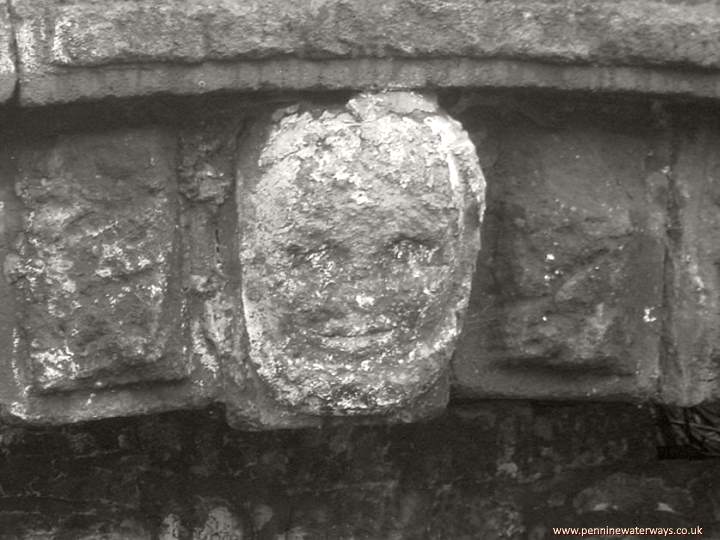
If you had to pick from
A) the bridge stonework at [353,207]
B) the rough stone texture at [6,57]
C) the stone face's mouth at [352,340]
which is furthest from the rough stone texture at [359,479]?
the rough stone texture at [6,57]

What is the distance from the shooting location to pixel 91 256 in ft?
3.61

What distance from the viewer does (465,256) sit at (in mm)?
1152

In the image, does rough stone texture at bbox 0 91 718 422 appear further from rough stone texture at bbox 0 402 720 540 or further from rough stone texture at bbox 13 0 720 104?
rough stone texture at bbox 0 402 720 540

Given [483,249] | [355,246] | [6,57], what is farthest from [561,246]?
[6,57]

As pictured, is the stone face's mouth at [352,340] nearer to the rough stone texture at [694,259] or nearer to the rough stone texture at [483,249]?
the rough stone texture at [483,249]

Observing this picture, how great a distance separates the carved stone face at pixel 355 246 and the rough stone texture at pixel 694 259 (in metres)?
0.28

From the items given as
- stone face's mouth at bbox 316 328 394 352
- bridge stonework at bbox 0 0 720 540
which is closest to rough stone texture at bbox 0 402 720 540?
bridge stonework at bbox 0 0 720 540

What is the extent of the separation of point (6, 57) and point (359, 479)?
2.36ft

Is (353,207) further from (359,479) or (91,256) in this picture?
(359,479)

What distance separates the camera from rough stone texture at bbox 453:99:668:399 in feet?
3.91

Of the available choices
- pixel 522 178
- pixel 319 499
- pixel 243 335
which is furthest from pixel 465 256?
pixel 319 499

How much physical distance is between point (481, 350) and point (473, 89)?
295mm

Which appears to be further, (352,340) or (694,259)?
(694,259)

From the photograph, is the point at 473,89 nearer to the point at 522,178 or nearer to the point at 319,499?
the point at 522,178
